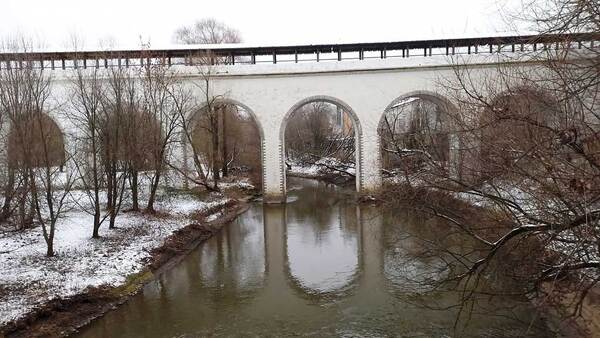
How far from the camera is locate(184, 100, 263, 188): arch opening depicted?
24156mm

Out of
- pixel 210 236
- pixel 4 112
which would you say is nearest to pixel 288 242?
pixel 210 236

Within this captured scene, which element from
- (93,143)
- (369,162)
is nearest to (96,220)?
(93,143)

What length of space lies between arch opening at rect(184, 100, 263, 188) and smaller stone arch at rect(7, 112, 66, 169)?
31.3 feet

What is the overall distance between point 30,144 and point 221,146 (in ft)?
56.8

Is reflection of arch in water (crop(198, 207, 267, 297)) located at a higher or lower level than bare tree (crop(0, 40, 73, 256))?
lower

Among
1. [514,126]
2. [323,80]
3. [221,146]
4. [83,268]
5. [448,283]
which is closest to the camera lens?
[514,126]

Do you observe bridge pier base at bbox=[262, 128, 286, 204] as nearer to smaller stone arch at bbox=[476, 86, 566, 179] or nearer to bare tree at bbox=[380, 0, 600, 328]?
bare tree at bbox=[380, 0, 600, 328]

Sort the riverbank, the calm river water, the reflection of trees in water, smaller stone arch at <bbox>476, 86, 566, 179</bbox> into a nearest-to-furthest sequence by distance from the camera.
Answer: smaller stone arch at <bbox>476, 86, 566, 179</bbox> → the reflection of trees in water → the calm river water → the riverbank

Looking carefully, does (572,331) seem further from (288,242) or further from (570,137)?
(288,242)

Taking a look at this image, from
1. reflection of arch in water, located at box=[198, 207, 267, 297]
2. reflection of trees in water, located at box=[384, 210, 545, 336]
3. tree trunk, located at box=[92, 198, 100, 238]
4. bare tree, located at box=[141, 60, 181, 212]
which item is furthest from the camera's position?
bare tree, located at box=[141, 60, 181, 212]

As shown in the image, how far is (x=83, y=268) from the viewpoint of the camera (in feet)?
37.3

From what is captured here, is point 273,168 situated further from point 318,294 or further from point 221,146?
point 318,294

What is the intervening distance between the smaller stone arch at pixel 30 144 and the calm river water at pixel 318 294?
4.20 meters

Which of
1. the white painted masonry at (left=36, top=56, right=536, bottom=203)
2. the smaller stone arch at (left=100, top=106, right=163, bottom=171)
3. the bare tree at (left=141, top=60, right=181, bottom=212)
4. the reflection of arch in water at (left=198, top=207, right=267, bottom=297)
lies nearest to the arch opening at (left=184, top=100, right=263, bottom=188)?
the white painted masonry at (left=36, top=56, right=536, bottom=203)
